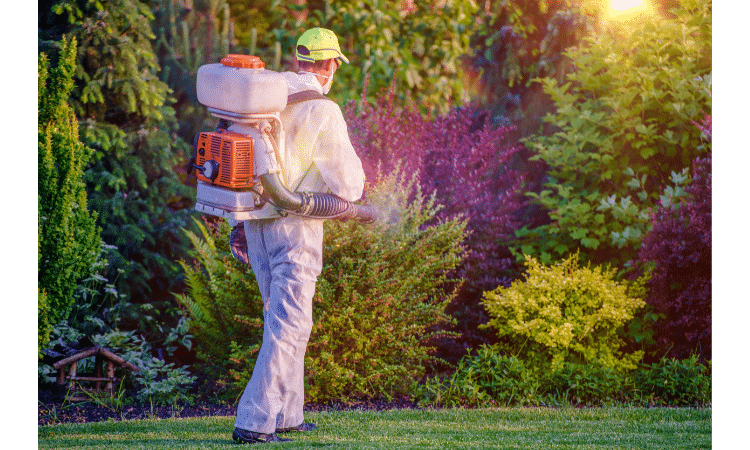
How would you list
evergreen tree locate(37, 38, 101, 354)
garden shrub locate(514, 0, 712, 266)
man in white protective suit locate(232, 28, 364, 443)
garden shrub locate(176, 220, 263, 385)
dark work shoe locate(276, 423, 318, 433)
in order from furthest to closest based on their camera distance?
1. garden shrub locate(514, 0, 712, 266)
2. garden shrub locate(176, 220, 263, 385)
3. evergreen tree locate(37, 38, 101, 354)
4. dark work shoe locate(276, 423, 318, 433)
5. man in white protective suit locate(232, 28, 364, 443)

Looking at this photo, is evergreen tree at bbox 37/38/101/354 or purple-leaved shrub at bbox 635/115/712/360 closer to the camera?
evergreen tree at bbox 37/38/101/354

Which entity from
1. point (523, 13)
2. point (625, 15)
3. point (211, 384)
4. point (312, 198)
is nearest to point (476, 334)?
point (211, 384)

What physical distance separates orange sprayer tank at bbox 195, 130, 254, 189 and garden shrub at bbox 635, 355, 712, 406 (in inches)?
130

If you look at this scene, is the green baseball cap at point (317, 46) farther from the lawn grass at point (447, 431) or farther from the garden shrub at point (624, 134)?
the garden shrub at point (624, 134)

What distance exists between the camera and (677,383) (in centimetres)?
536

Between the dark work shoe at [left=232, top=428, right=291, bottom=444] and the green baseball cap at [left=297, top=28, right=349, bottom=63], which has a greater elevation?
the green baseball cap at [left=297, top=28, right=349, bottom=63]

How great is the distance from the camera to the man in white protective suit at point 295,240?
393cm

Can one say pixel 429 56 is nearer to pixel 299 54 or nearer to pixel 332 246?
pixel 332 246

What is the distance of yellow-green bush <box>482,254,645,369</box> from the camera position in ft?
18.2

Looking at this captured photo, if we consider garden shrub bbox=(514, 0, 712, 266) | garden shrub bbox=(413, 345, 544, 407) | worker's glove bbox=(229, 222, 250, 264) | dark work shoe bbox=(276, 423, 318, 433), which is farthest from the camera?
garden shrub bbox=(514, 0, 712, 266)

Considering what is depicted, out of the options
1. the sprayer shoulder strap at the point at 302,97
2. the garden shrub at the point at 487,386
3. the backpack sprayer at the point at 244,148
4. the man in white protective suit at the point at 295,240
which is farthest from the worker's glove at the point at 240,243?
the garden shrub at the point at 487,386

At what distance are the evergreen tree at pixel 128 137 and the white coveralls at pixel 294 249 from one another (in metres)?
2.81

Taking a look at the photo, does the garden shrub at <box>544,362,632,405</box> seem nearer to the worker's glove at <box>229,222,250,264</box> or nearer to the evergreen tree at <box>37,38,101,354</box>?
the worker's glove at <box>229,222,250,264</box>

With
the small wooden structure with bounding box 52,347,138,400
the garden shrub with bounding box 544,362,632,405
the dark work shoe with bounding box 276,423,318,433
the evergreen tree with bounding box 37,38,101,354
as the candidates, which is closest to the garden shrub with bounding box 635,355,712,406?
the garden shrub with bounding box 544,362,632,405
